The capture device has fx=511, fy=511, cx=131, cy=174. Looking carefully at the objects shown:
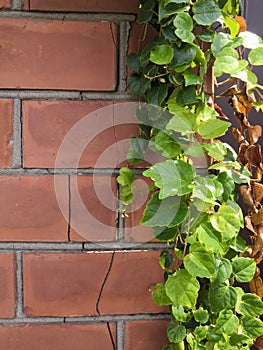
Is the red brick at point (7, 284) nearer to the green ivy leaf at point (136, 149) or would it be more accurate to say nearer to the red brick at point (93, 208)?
the red brick at point (93, 208)

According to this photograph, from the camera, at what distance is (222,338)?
67cm

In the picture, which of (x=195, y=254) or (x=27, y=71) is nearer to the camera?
(x=195, y=254)

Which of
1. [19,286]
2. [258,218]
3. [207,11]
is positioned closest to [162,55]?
[207,11]

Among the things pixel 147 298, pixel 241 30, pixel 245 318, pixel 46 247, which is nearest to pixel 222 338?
pixel 245 318

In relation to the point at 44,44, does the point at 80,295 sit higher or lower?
lower

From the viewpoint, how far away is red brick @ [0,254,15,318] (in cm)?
78

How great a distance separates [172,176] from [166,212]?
0.16 feet

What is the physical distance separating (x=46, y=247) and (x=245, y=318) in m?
0.31

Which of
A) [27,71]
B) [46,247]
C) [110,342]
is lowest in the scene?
[110,342]

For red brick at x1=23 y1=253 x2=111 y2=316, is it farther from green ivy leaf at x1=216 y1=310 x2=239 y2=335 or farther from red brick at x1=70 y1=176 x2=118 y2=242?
green ivy leaf at x1=216 y1=310 x2=239 y2=335

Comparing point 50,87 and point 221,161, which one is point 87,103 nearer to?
point 50,87

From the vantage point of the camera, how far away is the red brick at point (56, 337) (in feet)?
2.59

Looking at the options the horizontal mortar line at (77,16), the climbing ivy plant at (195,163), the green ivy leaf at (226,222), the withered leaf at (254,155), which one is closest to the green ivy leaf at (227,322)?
the climbing ivy plant at (195,163)

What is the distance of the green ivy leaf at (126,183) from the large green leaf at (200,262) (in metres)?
0.15
